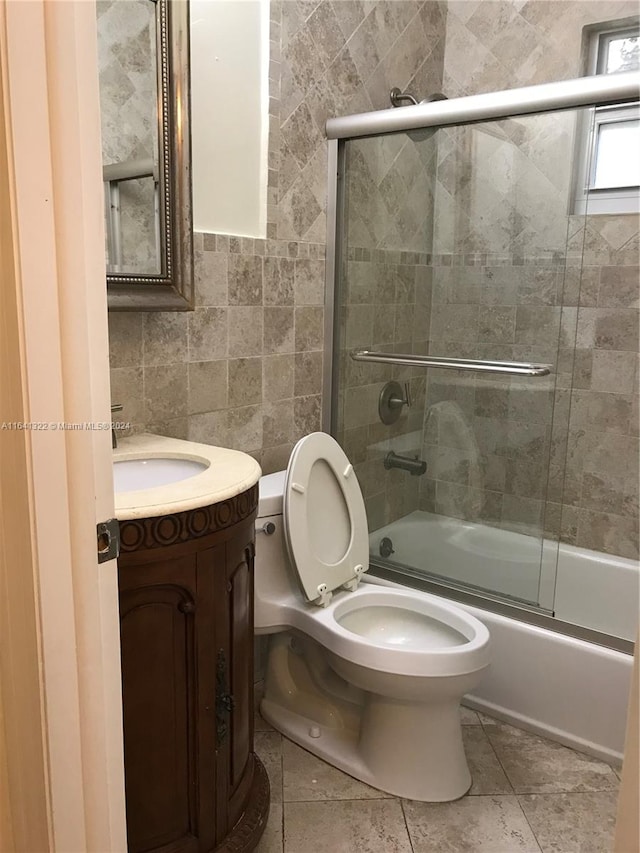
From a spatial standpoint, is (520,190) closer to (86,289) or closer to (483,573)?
(483,573)

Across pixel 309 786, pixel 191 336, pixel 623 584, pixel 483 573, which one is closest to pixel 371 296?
pixel 191 336

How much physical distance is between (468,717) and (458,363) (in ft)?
3.69

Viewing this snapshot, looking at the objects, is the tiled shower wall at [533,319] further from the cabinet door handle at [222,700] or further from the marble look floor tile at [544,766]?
the cabinet door handle at [222,700]

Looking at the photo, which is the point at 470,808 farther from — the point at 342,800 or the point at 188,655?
the point at 188,655

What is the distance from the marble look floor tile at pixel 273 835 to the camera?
159 cm

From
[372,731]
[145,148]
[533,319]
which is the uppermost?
[145,148]

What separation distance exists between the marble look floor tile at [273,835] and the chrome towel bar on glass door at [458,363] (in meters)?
1.41

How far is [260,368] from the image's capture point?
2.10m

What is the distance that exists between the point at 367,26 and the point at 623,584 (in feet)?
6.95

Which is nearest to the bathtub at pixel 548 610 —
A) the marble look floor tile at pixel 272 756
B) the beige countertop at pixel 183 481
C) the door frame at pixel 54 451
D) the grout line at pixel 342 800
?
the grout line at pixel 342 800

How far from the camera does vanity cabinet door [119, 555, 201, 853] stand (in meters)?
1.21

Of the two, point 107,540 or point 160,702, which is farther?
point 160,702

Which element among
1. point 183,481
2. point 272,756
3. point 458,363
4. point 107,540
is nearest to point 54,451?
point 107,540

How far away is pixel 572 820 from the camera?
168 centimetres
